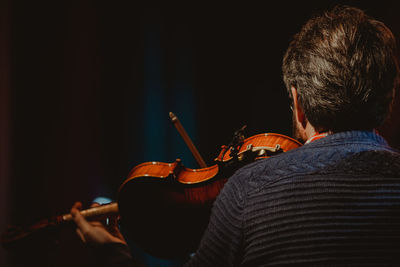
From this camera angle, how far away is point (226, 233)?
2.19 feet

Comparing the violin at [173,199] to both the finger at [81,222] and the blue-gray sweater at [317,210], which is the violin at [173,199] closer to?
the finger at [81,222]

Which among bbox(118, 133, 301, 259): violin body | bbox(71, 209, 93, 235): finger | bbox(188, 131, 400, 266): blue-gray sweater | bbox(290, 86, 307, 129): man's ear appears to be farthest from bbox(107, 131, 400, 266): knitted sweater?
bbox(71, 209, 93, 235): finger

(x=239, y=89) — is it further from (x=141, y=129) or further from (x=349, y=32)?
(x=349, y=32)

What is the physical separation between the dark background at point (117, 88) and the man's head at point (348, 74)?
1404mm

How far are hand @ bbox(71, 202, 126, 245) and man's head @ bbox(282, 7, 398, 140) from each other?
851 millimetres

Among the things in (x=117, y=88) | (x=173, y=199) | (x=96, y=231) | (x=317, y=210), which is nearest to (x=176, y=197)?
(x=173, y=199)

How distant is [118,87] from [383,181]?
199cm

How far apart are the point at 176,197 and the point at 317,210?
0.81 meters

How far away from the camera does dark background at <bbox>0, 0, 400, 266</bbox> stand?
7.04 ft

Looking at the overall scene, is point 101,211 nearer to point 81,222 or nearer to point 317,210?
point 81,222

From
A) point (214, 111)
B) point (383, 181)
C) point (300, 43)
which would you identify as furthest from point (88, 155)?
point (383, 181)

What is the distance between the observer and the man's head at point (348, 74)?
703mm

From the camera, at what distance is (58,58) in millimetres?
2248

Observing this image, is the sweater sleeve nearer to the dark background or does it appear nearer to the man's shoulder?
the man's shoulder
